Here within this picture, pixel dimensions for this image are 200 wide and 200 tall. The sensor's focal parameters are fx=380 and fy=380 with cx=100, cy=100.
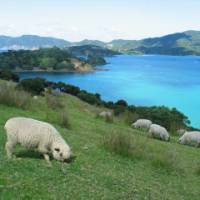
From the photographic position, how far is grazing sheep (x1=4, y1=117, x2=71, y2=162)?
372 inches

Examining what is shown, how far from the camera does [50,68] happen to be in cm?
16362

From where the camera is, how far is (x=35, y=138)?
9.59 metres

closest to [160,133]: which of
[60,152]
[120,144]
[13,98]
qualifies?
[13,98]

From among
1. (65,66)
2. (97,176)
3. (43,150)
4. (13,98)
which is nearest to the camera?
(97,176)

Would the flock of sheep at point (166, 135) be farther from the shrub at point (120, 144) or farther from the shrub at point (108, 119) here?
the shrub at point (120, 144)

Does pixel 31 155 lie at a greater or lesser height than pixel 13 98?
lesser

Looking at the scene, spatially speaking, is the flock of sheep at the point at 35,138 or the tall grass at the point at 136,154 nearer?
the flock of sheep at the point at 35,138

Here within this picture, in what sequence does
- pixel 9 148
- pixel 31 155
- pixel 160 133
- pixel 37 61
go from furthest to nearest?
pixel 37 61 < pixel 160 133 < pixel 31 155 < pixel 9 148

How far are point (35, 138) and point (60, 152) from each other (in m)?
0.74

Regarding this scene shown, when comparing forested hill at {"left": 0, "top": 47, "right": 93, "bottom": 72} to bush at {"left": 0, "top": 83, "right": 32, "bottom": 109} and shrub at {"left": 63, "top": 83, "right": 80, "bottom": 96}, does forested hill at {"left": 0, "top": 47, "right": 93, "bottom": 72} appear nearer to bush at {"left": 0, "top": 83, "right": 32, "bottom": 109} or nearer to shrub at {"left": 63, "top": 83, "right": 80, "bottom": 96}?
shrub at {"left": 63, "top": 83, "right": 80, "bottom": 96}

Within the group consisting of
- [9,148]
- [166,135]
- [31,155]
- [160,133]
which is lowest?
[166,135]

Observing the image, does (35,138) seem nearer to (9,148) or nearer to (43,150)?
(43,150)

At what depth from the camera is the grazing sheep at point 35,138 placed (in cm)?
945

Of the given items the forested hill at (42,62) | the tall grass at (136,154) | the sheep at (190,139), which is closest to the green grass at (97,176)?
the tall grass at (136,154)
